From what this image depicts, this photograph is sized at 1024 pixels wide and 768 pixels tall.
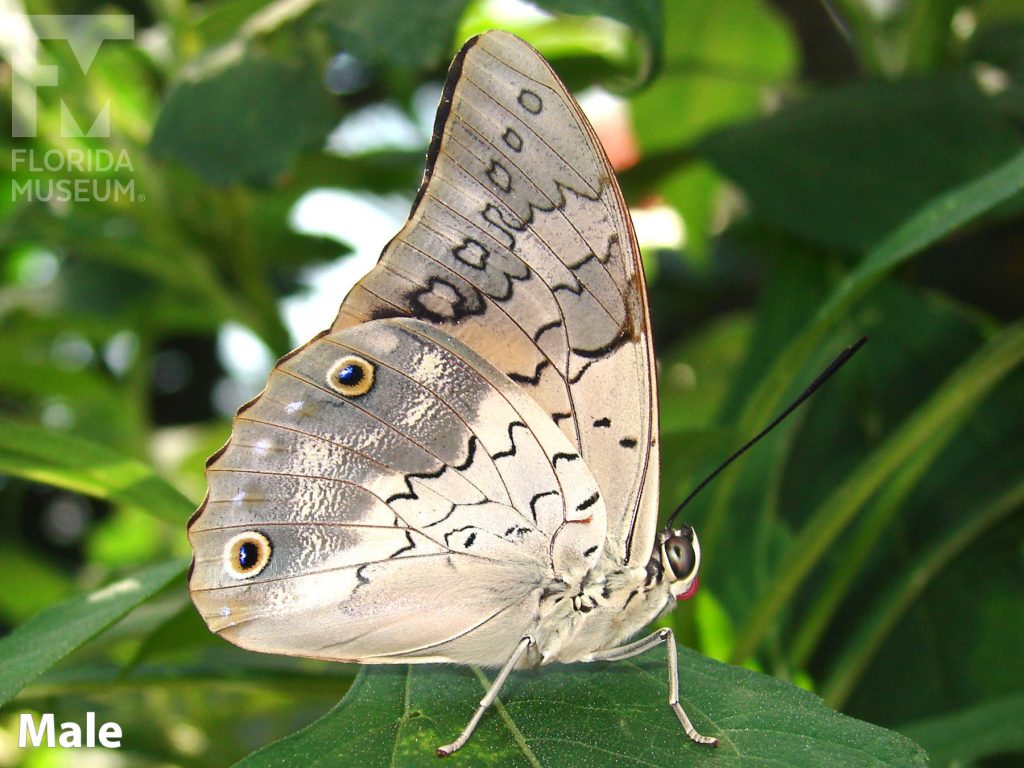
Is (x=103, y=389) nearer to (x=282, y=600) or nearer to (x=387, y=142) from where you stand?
(x=387, y=142)

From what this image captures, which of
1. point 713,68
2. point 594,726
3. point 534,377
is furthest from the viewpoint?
point 713,68

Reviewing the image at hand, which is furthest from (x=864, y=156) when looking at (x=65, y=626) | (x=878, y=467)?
(x=65, y=626)

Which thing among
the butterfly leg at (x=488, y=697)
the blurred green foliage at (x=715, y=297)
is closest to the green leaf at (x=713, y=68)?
the blurred green foliage at (x=715, y=297)

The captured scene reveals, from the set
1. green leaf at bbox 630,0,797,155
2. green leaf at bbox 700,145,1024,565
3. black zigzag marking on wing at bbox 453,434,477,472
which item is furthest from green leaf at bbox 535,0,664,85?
green leaf at bbox 630,0,797,155

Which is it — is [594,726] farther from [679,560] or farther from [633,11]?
[633,11]

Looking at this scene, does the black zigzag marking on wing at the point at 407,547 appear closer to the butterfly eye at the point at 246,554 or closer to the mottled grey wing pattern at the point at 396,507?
the mottled grey wing pattern at the point at 396,507
